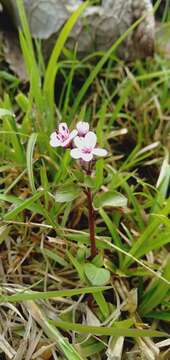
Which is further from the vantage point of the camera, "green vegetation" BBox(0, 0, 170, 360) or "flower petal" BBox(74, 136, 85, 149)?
"green vegetation" BBox(0, 0, 170, 360)

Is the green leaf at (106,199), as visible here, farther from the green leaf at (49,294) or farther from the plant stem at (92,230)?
the green leaf at (49,294)

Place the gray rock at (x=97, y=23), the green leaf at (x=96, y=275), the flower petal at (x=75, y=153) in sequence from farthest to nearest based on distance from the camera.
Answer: the gray rock at (x=97, y=23) → the green leaf at (x=96, y=275) → the flower petal at (x=75, y=153)

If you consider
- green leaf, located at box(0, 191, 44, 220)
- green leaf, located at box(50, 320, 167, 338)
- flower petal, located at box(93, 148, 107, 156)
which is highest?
flower petal, located at box(93, 148, 107, 156)

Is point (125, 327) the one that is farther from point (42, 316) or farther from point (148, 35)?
point (148, 35)

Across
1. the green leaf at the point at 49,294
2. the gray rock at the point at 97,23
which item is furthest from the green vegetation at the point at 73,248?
the gray rock at the point at 97,23

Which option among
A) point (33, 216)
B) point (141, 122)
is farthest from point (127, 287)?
point (141, 122)

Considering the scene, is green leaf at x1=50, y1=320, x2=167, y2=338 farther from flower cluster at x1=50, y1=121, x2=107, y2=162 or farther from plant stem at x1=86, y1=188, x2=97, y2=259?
flower cluster at x1=50, y1=121, x2=107, y2=162

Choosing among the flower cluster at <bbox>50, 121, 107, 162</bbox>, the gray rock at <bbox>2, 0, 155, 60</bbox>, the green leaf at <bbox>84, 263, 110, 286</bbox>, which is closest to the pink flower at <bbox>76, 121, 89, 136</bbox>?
the flower cluster at <bbox>50, 121, 107, 162</bbox>

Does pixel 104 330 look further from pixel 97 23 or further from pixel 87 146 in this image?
pixel 97 23
